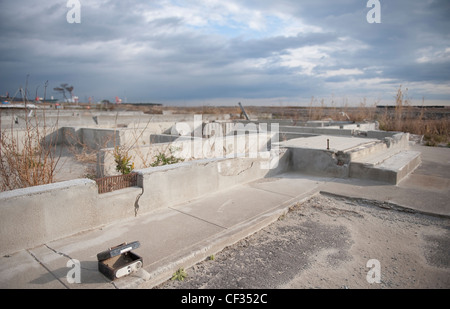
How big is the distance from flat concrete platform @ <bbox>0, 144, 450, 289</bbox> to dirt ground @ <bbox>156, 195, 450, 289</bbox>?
16cm

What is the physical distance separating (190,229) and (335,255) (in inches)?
61.6

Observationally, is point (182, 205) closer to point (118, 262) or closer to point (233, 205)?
point (233, 205)

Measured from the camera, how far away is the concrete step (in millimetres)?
5441

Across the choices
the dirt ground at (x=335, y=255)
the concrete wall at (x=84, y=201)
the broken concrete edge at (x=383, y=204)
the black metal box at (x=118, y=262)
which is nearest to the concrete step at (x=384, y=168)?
the broken concrete edge at (x=383, y=204)

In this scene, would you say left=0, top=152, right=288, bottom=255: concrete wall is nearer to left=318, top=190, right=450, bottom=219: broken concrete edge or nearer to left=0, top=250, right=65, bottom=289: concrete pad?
left=0, top=250, right=65, bottom=289: concrete pad

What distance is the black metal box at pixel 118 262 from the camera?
235 cm

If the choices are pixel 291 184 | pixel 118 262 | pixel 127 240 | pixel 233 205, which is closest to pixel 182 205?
pixel 233 205

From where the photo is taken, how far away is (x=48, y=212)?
2930 millimetres

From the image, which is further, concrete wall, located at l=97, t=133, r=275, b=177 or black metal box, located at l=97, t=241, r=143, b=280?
concrete wall, located at l=97, t=133, r=275, b=177

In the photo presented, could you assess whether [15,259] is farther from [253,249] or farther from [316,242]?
[316,242]

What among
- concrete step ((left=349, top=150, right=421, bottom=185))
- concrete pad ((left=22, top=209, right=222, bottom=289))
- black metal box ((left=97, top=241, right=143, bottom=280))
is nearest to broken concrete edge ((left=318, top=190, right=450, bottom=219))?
concrete step ((left=349, top=150, right=421, bottom=185))

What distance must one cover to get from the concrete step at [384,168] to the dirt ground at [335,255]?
5.06 feet

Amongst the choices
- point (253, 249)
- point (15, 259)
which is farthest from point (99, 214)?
point (253, 249)
